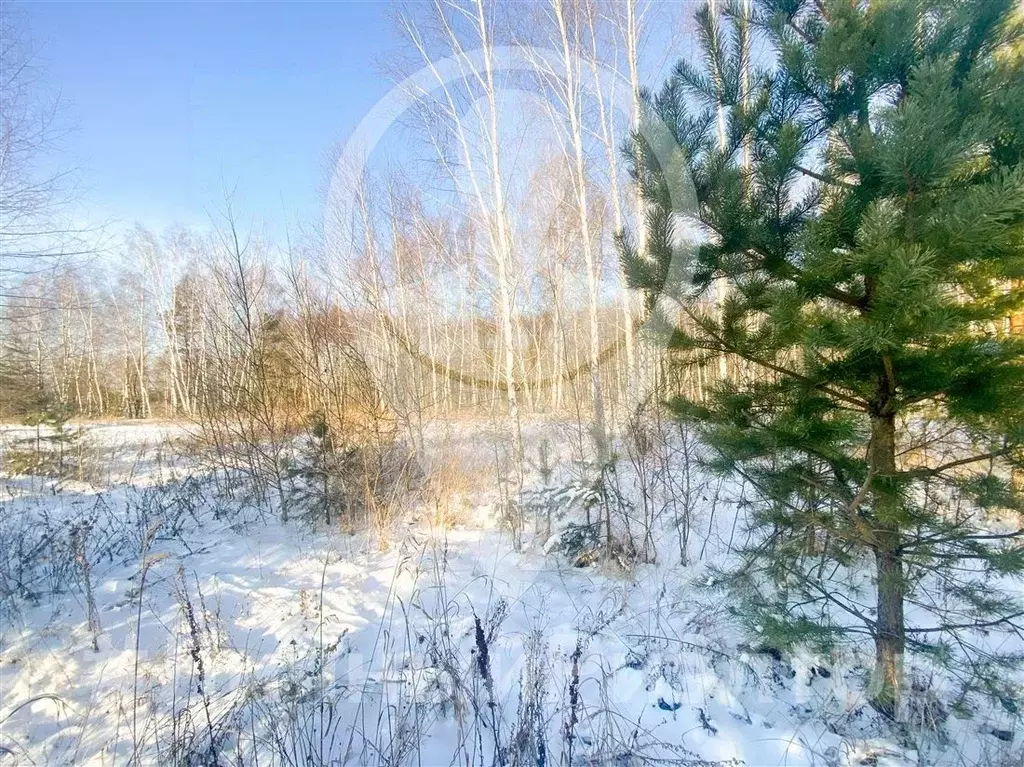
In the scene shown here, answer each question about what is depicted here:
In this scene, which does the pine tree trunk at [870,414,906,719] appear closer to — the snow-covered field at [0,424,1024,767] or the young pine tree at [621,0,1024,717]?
the young pine tree at [621,0,1024,717]

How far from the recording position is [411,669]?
2.45 metres

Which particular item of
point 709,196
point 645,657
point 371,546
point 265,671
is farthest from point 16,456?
point 709,196

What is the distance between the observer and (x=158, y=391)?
27.1 metres

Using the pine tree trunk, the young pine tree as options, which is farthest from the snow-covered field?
the young pine tree

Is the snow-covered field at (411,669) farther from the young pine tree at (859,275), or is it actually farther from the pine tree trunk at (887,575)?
the young pine tree at (859,275)

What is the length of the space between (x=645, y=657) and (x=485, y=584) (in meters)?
1.41

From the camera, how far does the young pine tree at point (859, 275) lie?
5.33 ft

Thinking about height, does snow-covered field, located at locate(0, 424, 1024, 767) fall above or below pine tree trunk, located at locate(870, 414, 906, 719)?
below

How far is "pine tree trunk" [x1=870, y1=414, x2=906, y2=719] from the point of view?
2045 mm

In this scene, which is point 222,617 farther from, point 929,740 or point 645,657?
point 929,740

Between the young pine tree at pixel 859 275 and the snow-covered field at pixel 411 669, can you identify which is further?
the snow-covered field at pixel 411 669

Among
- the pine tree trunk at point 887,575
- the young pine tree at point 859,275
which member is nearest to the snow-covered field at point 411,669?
the pine tree trunk at point 887,575

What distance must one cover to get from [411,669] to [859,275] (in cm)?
294

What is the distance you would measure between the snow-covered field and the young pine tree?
18.8 inches
